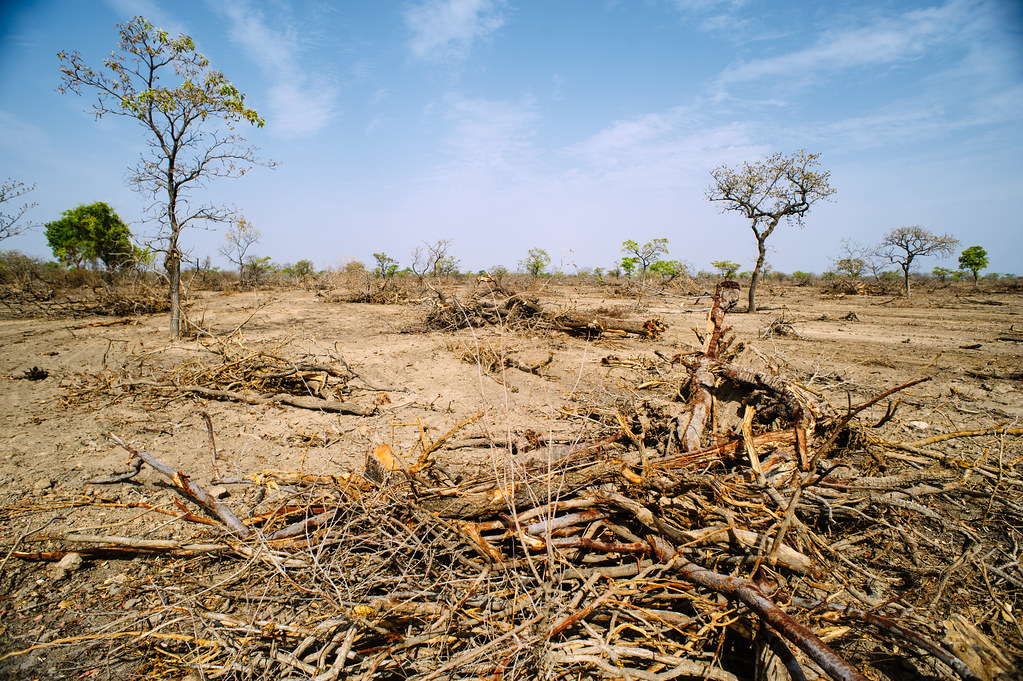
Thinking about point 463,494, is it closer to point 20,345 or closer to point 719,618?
point 719,618

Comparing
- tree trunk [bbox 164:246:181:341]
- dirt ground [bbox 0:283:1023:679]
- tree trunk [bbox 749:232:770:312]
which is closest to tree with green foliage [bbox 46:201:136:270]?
dirt ground [bbox 0:283:1023:679]

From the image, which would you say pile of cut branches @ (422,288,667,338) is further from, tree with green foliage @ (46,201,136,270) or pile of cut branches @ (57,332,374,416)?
tree with green foliage @ (46,201,136,270)

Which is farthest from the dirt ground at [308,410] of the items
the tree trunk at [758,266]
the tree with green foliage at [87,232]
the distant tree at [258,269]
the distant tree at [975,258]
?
the distant tree at [975,258]

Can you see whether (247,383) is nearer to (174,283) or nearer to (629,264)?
(174,283)

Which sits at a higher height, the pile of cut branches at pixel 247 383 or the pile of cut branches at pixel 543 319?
the pile of cut branches at pixel 543 319

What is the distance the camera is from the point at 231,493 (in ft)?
9.59

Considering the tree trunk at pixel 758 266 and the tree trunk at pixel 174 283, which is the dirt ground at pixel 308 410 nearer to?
the tree trunk at pixel 174 283

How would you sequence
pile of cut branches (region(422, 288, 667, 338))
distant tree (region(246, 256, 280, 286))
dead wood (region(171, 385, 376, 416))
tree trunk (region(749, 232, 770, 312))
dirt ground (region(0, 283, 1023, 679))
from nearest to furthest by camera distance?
dirt ground (region(0, 283, 1023, 679)) → dead wood (region(171, 385, 376, 416)) → pile of cut branches (region(422, 288, 667, 338)) → tree trunk (region(749, 232, 770, 312)) → distant tree (region(246, 256, 280, 286))

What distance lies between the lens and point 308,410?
4.58m

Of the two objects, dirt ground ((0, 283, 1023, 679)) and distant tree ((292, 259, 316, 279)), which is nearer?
dirt ground ((0, 283, 1023, 679))

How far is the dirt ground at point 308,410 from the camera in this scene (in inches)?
88.7

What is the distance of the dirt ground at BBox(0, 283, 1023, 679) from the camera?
225 centimetres

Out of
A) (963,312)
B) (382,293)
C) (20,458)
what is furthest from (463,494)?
(963,312)

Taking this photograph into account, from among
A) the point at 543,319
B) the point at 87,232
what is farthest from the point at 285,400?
the point at 87,232
